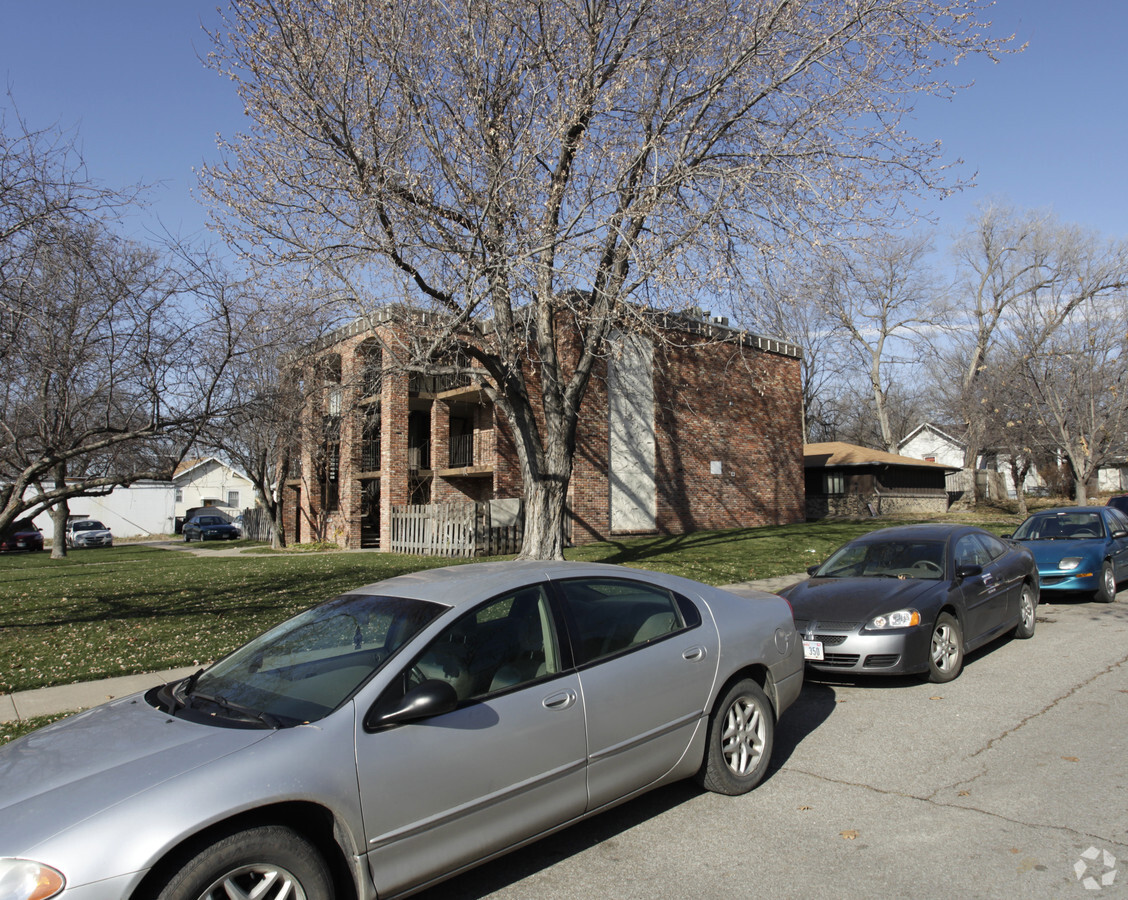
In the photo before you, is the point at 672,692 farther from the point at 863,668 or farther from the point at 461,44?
the point at 461,44

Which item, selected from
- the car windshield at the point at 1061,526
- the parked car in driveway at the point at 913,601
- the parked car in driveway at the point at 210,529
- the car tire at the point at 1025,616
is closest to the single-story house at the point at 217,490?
the parked car in driveway at the point at 210,529

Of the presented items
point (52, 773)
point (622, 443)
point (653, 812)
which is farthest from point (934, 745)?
point (622, 443)

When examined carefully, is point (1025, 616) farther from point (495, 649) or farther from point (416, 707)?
point (416, 707)

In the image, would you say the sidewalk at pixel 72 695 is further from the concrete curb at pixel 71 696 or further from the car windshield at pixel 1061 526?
the car windshield at pixel 1061 526

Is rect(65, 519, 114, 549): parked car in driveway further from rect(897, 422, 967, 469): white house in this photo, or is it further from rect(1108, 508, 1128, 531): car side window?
rect(897, 422, 967, 469): white house

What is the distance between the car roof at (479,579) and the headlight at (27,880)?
1.81 m

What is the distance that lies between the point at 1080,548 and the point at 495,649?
11.0m

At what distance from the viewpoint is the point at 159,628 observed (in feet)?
33.4

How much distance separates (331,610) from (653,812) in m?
2.17

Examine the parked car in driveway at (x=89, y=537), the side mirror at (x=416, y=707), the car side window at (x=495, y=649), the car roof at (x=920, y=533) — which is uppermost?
the car roof at (x=920, y=533)

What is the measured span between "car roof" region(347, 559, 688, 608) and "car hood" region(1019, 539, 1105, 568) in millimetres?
9282

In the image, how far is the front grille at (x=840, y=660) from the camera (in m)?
6.96

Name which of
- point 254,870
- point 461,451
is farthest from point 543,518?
point 461,451

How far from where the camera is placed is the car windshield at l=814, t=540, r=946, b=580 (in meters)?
7.94
